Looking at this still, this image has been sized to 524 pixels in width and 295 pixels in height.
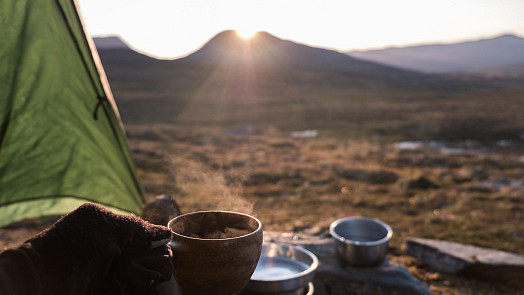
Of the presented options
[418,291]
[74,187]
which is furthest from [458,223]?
[74,187]

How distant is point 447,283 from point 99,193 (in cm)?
418

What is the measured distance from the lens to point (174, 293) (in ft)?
5.48

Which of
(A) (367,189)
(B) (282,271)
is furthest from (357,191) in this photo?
(B) (282,271)

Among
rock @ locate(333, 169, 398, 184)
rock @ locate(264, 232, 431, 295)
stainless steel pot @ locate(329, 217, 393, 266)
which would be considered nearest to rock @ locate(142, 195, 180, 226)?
rock @ locate(264, 232, 431, 295)

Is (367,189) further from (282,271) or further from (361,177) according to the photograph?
(282,271)

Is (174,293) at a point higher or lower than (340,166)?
higher

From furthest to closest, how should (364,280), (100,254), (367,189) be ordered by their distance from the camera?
(367,189), (364,280), (100,254)

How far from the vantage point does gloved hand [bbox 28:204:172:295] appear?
1158mm

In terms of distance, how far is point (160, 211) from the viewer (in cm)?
263

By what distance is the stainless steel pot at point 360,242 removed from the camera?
11.5 ft

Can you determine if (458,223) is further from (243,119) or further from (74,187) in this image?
(243,119)

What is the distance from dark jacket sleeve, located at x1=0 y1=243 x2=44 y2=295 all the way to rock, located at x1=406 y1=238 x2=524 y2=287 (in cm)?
481

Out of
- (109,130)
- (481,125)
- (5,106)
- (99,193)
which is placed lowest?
(481,125)

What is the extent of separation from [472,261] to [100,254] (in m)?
4.70
